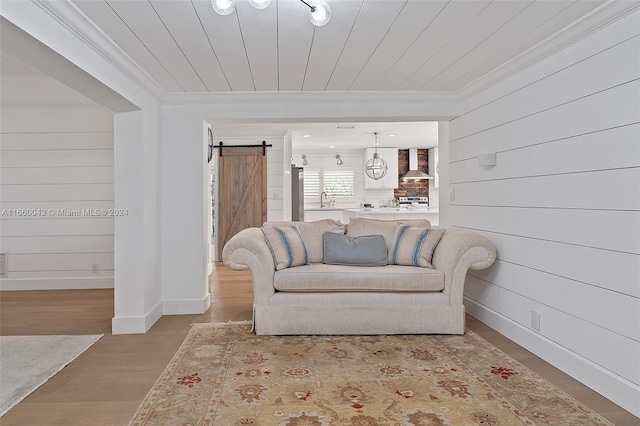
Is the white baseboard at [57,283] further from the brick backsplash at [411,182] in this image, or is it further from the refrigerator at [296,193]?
the brick backsplash at [411,182]

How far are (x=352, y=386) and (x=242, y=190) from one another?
517cm

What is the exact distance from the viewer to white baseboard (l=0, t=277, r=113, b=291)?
16.4ft

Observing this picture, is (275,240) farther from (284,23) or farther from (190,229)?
(284,23)

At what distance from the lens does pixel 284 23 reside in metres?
2.39

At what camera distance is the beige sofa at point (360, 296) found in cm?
322

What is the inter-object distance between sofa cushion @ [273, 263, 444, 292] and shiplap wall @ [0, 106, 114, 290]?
3074 millimetres

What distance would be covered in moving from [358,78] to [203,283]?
2.51 meters

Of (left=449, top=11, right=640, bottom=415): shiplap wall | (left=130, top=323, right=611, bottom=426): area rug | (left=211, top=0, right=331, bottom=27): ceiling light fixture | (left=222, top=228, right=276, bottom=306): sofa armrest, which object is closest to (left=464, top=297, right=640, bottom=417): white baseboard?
(left=449, top=11, right=640, bottom=415): shiplap wall

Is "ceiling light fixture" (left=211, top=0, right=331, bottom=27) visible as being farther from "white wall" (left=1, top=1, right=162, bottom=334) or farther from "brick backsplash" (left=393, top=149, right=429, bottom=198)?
"brick backsplash" (left=393, top=149, right=429, bottom=198)

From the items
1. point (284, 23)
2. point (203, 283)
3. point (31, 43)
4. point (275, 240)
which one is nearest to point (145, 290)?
point (203, 283)

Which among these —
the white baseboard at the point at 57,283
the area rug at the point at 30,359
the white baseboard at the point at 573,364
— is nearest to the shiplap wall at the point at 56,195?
the white baseboard at the point at 57,283

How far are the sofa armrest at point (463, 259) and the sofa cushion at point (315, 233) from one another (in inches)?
46.5

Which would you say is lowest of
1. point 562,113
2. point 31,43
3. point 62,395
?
point 62,395

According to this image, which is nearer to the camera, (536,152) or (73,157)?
(536,152)
